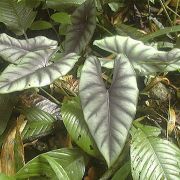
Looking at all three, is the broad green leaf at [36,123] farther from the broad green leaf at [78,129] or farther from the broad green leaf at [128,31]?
the broad green leaf at [128,31]

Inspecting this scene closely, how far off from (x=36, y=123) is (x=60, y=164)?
0.23 meters

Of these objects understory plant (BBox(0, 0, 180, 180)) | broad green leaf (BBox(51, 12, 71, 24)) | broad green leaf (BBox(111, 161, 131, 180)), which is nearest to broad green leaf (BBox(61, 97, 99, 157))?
understory plant (BBox(0, 0, 180, 180))

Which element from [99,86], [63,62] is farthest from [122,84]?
[63,62]

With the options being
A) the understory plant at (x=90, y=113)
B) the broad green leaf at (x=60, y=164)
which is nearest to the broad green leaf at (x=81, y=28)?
the understory plant at (x=90, y=113)

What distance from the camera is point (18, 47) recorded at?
56.1 inches

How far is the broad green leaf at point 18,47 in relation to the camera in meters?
1.36

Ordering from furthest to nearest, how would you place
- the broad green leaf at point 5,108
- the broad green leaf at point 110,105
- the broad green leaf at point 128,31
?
1. the broad green leaf at point 128,31
2. the broad green leaf at point 5,108
3. the broad green leaf at point 110,105

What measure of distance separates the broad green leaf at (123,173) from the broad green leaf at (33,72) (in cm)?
41

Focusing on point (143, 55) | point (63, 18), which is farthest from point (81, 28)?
point (143, 55)

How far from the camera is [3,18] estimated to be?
67.6 inches

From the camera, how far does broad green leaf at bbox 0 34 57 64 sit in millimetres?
1355

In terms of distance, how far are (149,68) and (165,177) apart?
0.37m

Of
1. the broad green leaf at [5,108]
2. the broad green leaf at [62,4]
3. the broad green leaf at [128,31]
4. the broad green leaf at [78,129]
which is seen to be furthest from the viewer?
the broad green leaf at [128,31]

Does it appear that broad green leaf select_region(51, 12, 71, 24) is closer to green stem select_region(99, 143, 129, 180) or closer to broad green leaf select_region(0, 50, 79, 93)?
broad green leaf select_region(0, 50, 79, 93)
